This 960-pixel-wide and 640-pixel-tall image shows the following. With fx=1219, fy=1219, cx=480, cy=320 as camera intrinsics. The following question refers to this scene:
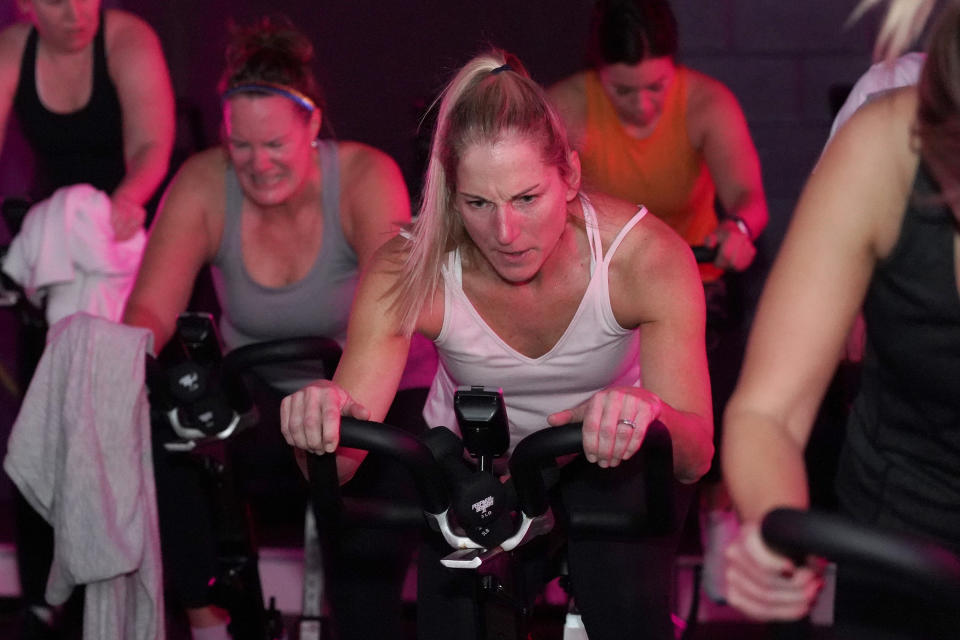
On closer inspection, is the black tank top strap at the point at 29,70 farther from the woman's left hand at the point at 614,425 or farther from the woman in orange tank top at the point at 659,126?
the woman's left hand at the point at 614,425

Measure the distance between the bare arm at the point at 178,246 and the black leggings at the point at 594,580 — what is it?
3.11 ft

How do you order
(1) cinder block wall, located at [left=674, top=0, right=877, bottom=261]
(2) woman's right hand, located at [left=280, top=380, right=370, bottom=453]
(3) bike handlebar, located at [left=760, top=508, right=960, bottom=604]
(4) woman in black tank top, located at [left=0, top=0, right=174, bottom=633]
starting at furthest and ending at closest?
1. (1) cinder block wall, located at [left=674, top=0, right=877, bottom=261]
2. (4) woman in black tank top, located at [left=0, top=0, right=174, bottom=633]
3. (2) woman's right hand, located at [left=280, top=380, right=370, bottom=453]
4. (3) bike handlebar, located at [left=760, top=508, right=960, bottom=604]

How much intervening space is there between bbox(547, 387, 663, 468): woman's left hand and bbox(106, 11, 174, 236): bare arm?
1821 mm

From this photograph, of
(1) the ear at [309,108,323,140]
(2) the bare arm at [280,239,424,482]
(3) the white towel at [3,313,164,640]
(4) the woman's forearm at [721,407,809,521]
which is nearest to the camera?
(4) the woman's forearm at [721,407,809,521]

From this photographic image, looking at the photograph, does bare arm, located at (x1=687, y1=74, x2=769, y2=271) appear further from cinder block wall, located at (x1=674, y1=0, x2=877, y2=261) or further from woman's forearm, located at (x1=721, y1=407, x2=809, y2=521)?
woman's forearm, located at (x1=721, y1=407, x2=809, y2=521)

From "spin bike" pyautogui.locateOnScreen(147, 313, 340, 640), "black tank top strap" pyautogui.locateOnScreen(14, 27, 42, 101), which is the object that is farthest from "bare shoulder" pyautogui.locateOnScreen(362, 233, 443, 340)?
"black tank top strap" pyautogui.locateOnScreen(14, 27, 42, 101)

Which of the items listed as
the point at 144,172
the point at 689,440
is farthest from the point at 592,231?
the point at 144,172

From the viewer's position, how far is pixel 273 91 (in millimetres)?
2553

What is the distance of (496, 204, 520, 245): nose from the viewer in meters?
1.79

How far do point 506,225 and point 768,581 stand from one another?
84 centimetres

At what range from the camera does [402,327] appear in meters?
1.96

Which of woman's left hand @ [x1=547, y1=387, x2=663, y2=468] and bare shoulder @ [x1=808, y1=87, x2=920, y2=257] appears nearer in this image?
bare shoulder @ [x1=808, y1=87, x2=920, y2=257]

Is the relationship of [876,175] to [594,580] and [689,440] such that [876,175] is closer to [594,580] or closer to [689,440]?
[689,440]

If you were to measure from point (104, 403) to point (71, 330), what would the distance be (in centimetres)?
14
